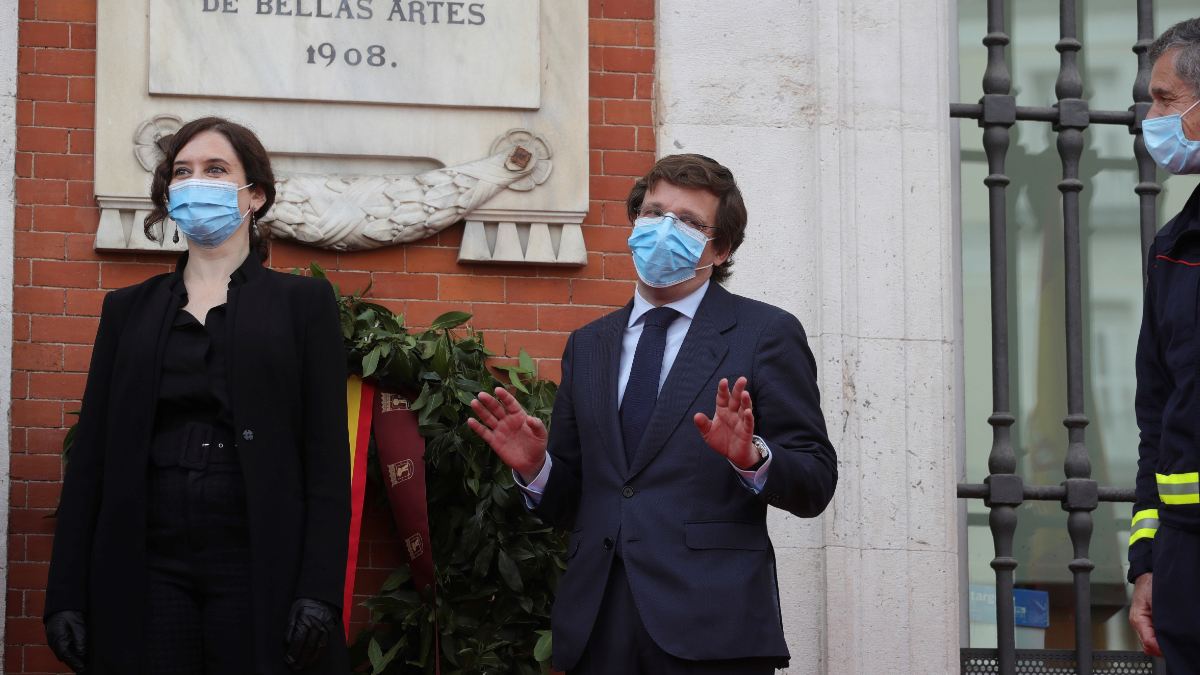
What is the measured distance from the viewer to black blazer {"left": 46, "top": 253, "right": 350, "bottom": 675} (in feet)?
13.7

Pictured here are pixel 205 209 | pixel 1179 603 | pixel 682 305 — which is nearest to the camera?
pixel 1179 603

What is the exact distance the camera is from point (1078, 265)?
6602 mm

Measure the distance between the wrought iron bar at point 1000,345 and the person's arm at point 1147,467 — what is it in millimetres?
2257

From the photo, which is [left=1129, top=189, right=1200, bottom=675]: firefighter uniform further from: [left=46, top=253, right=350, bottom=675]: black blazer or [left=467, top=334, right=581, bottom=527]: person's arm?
[left=46, top=253, right=350, bottom=675]: black blazer

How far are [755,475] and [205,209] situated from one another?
5.15ft

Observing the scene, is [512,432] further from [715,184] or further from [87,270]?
[87,270]

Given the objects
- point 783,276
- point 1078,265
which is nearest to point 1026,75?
point 1078,265

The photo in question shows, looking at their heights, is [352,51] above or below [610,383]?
above

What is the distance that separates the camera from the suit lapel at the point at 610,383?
13.9ft

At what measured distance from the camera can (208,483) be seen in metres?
4.21

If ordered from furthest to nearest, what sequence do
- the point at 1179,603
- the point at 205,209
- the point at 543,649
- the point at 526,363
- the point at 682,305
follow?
the point at 526,363 → the point at 543,649 → the point at 205,209 → the point at 682,305 → the point at 1179,603

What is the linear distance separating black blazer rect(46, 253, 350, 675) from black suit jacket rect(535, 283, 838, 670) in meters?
0.55

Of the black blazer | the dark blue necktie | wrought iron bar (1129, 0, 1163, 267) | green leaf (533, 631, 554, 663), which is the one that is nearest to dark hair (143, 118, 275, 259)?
the black blazer

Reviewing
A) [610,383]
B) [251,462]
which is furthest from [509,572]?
[251,462]
